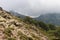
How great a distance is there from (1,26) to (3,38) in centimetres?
654

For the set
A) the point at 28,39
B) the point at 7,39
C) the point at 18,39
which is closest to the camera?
Result: the point at 7,39

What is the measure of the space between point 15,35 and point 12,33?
3.16 ft

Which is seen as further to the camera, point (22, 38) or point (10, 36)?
point (22, 38)

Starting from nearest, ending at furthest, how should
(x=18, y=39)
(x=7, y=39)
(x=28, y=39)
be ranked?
(x=7, y=39), (x=18, y=39), (x=28, y=39)

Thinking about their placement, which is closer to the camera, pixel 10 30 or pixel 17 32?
pixel 10 30

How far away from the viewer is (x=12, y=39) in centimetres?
4056

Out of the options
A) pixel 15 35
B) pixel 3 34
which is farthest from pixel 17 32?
pixel 3 34

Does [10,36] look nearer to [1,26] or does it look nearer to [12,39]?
[12,39]

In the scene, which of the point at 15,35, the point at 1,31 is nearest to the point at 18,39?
the point at 15,35

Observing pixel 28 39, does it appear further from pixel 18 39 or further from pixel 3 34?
pixel 3 34

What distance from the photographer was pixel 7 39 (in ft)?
131

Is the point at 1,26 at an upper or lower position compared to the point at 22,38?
upper

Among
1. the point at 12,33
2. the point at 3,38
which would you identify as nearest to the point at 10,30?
the point at 12,33

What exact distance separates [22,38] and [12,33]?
2.85 meters
